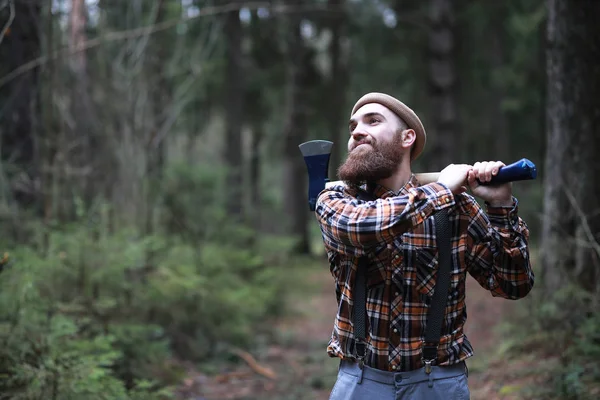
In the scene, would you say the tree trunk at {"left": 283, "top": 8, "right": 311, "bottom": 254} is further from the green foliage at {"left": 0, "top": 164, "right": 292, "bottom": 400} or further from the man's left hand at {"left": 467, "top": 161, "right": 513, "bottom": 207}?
the man's left hand at {"left": 467, "top": 161, "right": 513, "bottom": 207}

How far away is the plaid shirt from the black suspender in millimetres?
23

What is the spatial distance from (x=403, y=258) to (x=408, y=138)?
24.4 inches

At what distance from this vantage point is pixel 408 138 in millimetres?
3225

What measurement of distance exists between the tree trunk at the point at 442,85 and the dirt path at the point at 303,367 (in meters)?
3.80

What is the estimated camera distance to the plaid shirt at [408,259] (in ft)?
9.07

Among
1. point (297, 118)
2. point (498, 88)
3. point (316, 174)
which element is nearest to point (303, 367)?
point (316, 174)

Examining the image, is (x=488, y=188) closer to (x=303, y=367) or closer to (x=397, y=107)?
(x=397, y=107)

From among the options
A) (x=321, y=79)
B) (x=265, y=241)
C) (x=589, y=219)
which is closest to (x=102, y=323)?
(x=589, y=219)

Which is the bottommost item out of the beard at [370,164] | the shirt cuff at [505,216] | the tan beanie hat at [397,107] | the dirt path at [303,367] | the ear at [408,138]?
the dirt path at [303,367]

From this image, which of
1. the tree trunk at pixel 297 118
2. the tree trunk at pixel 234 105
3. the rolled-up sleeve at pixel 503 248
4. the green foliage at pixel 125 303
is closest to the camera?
the rolled-up sleeve at pixel 503 248

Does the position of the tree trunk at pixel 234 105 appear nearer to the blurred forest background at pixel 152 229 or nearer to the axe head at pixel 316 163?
the blurred forest background at pixel 152 229

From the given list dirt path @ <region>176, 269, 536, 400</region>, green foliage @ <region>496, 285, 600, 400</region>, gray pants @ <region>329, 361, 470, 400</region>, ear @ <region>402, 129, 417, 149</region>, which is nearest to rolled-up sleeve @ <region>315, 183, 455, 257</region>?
ear @ <region>402, 129, 417, 149</region>

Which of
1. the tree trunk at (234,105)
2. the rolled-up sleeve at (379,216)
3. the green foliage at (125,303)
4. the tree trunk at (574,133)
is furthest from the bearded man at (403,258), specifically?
the tree trunk at (234,105)

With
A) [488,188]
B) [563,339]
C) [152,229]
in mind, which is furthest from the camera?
[152,229]
